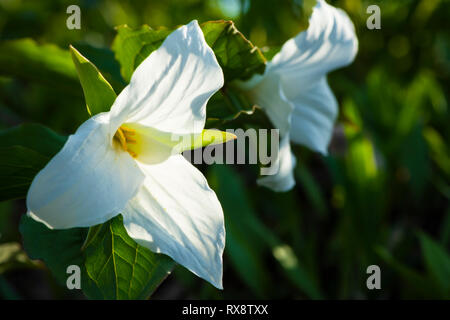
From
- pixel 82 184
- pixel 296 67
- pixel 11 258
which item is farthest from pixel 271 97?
pixel 11 258

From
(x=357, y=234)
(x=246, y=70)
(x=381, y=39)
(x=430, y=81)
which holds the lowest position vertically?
(x=357, y=234)

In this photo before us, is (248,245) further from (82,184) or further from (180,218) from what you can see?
(82,184)

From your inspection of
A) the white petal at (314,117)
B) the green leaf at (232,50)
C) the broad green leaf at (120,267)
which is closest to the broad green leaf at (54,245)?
the broad green leaf at (120,267)

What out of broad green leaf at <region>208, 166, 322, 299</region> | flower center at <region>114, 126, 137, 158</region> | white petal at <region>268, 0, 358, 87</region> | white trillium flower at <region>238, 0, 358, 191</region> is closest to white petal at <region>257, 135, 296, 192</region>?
white trillium flower at <region>238, 0, 358, 191</region>

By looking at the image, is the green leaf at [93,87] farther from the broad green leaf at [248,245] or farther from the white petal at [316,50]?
the broad green leaf at [248,245]

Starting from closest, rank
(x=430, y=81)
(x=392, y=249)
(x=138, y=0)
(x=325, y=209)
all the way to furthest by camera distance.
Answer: (x=392, y=249) → (x=325, y=209) → (x=430, y=81) → (x=138, y=0)
